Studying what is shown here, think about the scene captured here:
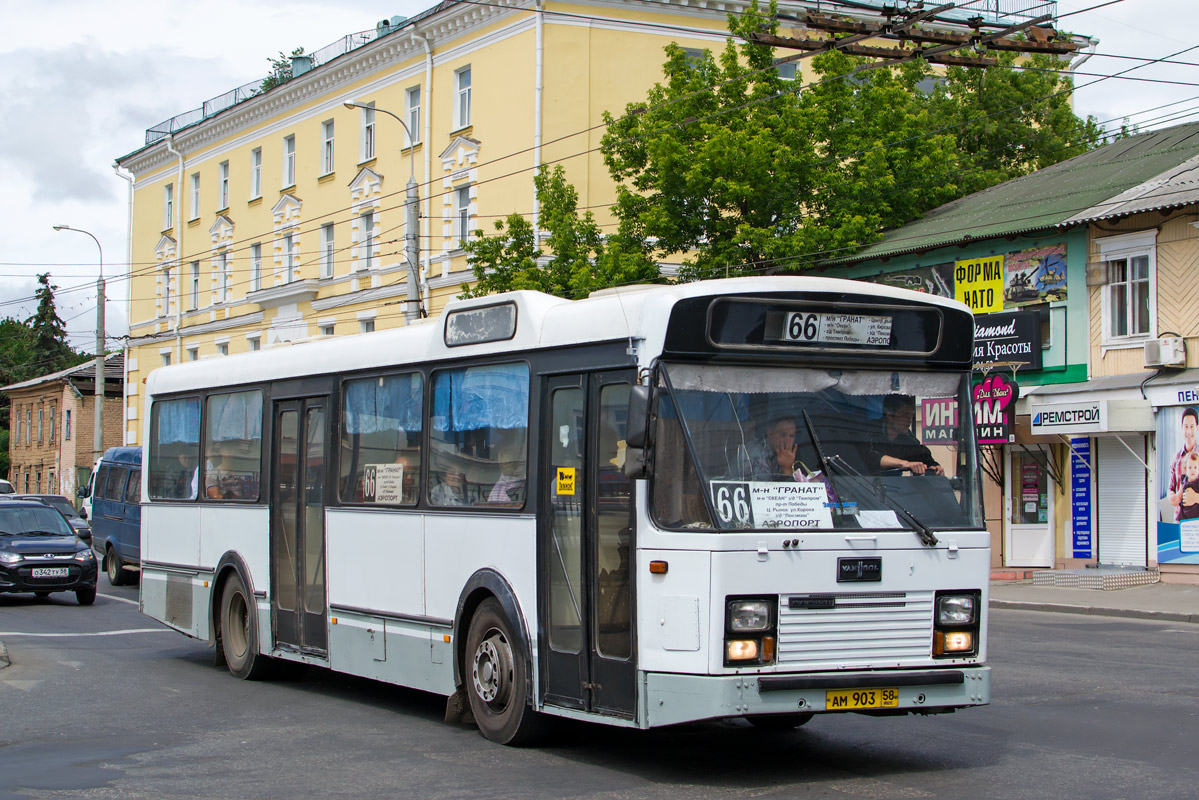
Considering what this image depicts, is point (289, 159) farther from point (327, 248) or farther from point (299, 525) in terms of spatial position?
point (299, 525)

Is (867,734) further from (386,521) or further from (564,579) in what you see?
(386,521)

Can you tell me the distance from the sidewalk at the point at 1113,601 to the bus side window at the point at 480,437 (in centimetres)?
1399

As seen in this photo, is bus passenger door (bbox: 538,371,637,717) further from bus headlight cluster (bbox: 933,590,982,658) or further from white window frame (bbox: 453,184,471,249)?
white window frame (bbox: 453,184,471,249)

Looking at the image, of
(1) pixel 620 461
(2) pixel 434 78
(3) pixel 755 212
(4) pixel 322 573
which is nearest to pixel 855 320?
(1) pixel 620 461

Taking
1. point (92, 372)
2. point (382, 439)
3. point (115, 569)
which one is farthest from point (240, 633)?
point (92, 372)

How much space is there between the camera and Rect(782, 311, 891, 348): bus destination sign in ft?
27.9

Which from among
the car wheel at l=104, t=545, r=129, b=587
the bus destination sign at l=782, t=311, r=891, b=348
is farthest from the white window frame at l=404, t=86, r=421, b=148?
the bus destination sign at l=782, t=311, r=891, b=348

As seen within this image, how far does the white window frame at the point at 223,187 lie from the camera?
5322 centimetres

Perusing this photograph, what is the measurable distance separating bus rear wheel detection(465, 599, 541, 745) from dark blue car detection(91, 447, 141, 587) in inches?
719

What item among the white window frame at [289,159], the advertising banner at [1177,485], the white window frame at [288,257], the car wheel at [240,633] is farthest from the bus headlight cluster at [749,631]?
the white window frame at [289,159]

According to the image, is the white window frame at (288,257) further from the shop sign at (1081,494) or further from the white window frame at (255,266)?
the shop sign at (1081,494)

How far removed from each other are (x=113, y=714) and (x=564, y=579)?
4.62 metres

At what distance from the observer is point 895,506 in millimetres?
8383

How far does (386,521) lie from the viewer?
11.2 metres
